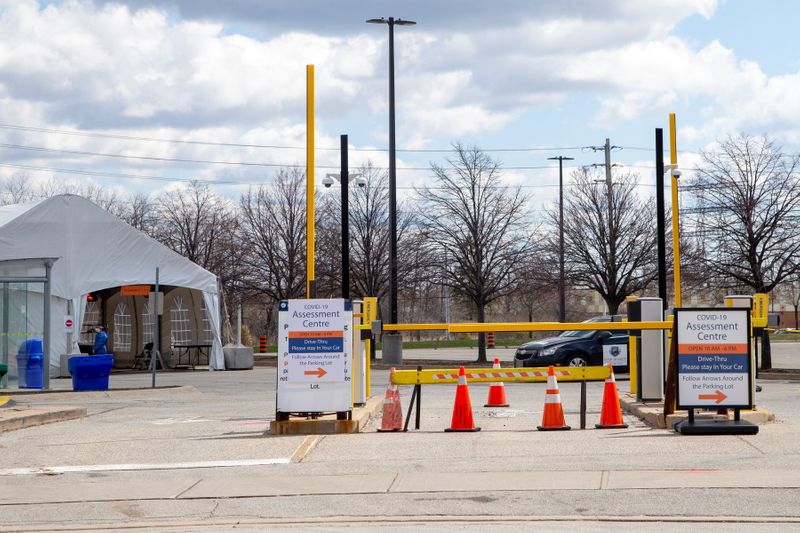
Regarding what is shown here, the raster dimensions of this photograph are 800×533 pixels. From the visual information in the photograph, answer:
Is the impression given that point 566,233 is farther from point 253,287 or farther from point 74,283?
point 74,283

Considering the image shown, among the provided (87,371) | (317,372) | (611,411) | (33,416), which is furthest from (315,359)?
(87,371)

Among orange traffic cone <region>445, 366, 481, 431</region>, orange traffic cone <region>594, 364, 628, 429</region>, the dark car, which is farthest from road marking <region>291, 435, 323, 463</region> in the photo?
the dark car

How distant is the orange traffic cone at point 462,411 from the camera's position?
1404 centimetres

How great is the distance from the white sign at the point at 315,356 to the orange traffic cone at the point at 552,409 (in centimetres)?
253

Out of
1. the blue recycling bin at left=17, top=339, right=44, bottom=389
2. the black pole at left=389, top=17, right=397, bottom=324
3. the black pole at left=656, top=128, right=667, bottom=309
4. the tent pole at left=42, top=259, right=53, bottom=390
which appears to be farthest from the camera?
the black pole at left=389, top=17, right=397, bottom=324

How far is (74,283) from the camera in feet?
111

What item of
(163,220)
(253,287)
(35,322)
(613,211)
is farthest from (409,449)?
(163,220)

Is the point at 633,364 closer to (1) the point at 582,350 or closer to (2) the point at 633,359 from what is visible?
(2) the point at 633,359

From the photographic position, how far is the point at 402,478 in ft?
34.4

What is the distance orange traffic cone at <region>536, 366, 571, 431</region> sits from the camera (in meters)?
14.0

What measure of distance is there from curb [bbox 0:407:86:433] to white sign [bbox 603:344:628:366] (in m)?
13.9

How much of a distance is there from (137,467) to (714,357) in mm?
6931

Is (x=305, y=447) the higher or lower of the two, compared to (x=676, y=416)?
lower

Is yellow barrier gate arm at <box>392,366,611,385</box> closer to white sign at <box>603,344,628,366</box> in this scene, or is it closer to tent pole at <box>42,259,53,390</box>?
tent pole at <box>42,259,53,390</box>
